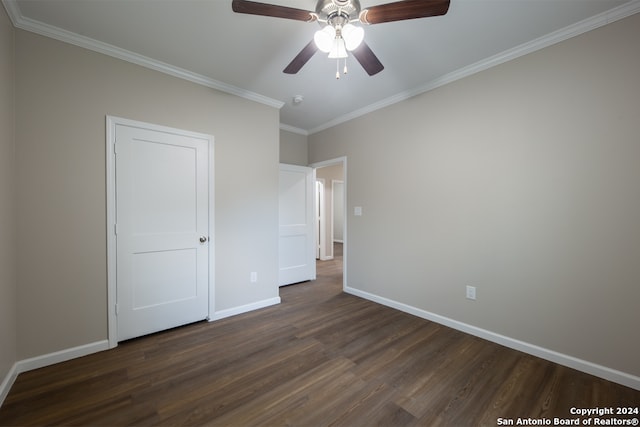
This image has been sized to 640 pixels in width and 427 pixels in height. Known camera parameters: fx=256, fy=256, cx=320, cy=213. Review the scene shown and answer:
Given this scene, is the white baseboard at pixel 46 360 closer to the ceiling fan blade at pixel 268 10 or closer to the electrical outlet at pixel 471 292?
the ceiling fan blade at pixel 268 10

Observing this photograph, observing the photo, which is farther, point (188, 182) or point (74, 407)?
point (188, 182)

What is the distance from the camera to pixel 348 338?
2.45 meters

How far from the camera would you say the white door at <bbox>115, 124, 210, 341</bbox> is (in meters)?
2.32

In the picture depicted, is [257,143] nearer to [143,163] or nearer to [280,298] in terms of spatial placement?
[143,163]

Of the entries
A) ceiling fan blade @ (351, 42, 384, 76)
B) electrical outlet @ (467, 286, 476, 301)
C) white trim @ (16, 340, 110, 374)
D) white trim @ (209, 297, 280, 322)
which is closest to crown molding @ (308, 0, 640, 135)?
ceiling fan blade @ (351, 42, 384, 76)

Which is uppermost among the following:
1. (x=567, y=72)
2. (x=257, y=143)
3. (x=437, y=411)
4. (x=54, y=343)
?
(x=567, y=72)

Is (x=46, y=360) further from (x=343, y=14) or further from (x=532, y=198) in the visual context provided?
(x=532, y=198)

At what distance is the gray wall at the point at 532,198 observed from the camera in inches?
71.8

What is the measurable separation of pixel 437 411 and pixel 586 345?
1367 mm

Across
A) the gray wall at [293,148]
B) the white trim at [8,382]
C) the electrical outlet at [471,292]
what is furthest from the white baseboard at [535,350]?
the white trim at [8,382]

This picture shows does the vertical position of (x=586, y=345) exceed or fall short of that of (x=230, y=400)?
it exceeds it

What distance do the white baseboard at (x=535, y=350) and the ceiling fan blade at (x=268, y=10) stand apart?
2946mm

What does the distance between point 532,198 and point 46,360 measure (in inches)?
162

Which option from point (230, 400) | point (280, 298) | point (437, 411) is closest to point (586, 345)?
point (437, 411)
